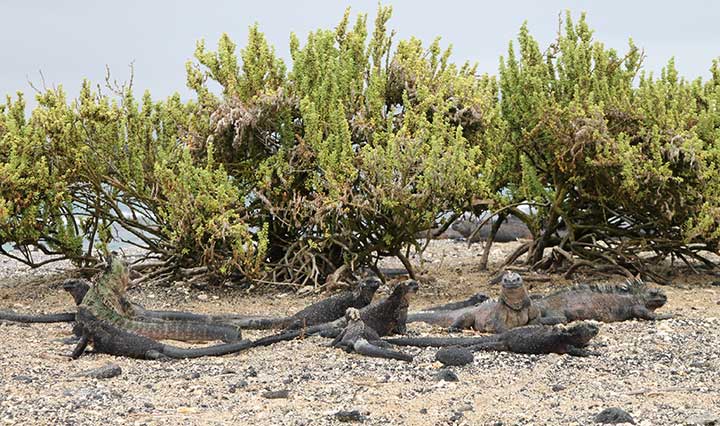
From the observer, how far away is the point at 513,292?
922 centimetres

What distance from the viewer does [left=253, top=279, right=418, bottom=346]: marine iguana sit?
359 inches

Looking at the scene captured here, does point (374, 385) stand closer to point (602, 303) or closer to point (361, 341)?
point (361, 341)

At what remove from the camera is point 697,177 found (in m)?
13.0

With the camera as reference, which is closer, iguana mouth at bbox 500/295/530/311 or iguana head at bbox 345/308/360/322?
iguana head at bbox 345/308/360/322

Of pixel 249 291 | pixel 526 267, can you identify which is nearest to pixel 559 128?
pixel 526 267

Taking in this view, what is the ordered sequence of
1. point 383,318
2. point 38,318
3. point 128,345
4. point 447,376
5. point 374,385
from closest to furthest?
1. point 374,385
2. point 447,376
3. point 128,345
4. point 383,318
5. point 38,318

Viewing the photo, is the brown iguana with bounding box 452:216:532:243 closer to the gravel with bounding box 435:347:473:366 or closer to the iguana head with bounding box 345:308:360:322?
the iguana head with bounding box 345:308:360:322

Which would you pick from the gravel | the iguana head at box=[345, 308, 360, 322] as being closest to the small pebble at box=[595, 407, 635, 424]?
the gravel

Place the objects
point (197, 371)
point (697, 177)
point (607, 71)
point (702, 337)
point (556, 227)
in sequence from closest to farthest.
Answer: point (197, 371) → point (702, 337) → point (697, 177) → point (607, 71) → point (556, 227)

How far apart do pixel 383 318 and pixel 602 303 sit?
2.33 meters

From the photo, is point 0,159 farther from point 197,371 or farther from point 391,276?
point 197,371

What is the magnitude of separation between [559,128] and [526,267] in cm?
282

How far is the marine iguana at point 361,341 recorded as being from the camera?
26.2 feet

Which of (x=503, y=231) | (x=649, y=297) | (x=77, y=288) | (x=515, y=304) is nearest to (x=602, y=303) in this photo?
(x=649, y=297)
